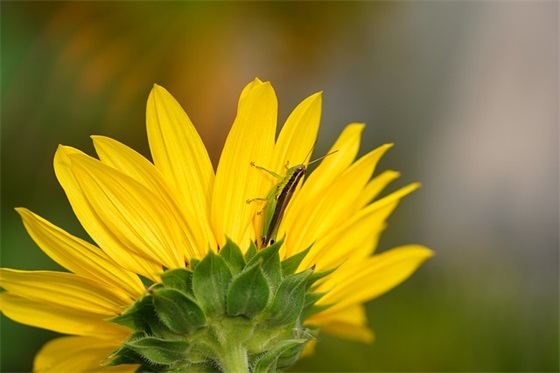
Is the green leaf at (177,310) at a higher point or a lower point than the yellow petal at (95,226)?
lower

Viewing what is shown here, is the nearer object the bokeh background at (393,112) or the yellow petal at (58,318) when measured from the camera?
the yellow petal at (58,318)

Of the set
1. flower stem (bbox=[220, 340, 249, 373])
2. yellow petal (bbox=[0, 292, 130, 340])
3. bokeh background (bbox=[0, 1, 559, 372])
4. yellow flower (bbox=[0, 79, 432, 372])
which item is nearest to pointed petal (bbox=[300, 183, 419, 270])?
yellow flower (bbox=[0, 79, 432, 372])

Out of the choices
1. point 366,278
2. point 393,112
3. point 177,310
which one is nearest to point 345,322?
point 366,278

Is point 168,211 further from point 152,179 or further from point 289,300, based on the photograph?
point 289,300

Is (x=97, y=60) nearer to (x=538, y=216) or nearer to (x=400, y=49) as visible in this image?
(x=400, y=49)

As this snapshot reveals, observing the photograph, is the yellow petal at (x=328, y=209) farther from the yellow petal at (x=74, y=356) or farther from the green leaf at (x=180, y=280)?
the yellow petal at (x=74, y=356)

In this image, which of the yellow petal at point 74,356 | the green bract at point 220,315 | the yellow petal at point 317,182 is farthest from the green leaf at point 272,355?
the yellow petal at point 74,356

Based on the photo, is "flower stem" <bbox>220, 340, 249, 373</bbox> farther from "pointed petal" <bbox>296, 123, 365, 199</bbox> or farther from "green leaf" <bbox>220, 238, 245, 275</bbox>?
"pointed petal" <bbox>296, 123, 365, 199</bbox>
